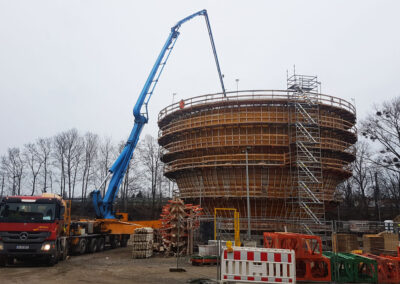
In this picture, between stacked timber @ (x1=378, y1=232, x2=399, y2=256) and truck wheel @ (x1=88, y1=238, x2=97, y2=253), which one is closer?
stacked timber @ (x1=378, y1=232, x2=399, y2=256)

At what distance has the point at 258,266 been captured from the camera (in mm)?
8734

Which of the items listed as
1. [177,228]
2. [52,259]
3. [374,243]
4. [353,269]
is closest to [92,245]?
[177,228]

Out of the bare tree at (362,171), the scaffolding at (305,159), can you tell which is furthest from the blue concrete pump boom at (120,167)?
the bare tree at (362,171)

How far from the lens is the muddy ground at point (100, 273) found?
11.3m

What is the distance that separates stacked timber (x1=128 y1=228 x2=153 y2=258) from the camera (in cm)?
1834

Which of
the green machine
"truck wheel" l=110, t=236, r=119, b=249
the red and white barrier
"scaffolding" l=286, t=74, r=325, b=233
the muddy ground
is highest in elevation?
"scaffolding" l=286, t=74, r=325, b=233

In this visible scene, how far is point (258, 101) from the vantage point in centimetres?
2633

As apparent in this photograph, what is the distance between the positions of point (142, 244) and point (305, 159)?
13.5 m

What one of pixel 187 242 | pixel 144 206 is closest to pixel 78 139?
pixel 144 206

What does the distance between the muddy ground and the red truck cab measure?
686mm

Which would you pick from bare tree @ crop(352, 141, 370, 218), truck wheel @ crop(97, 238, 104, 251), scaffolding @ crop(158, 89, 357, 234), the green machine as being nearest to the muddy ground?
the green machine

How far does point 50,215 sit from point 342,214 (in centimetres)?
4640

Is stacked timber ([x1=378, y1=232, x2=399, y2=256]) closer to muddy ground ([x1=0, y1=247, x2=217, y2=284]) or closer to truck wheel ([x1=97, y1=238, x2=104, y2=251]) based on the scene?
muddy ground ([x1=0, y1=247, x2=217, y2=284])

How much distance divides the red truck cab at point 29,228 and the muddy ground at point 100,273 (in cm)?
69
